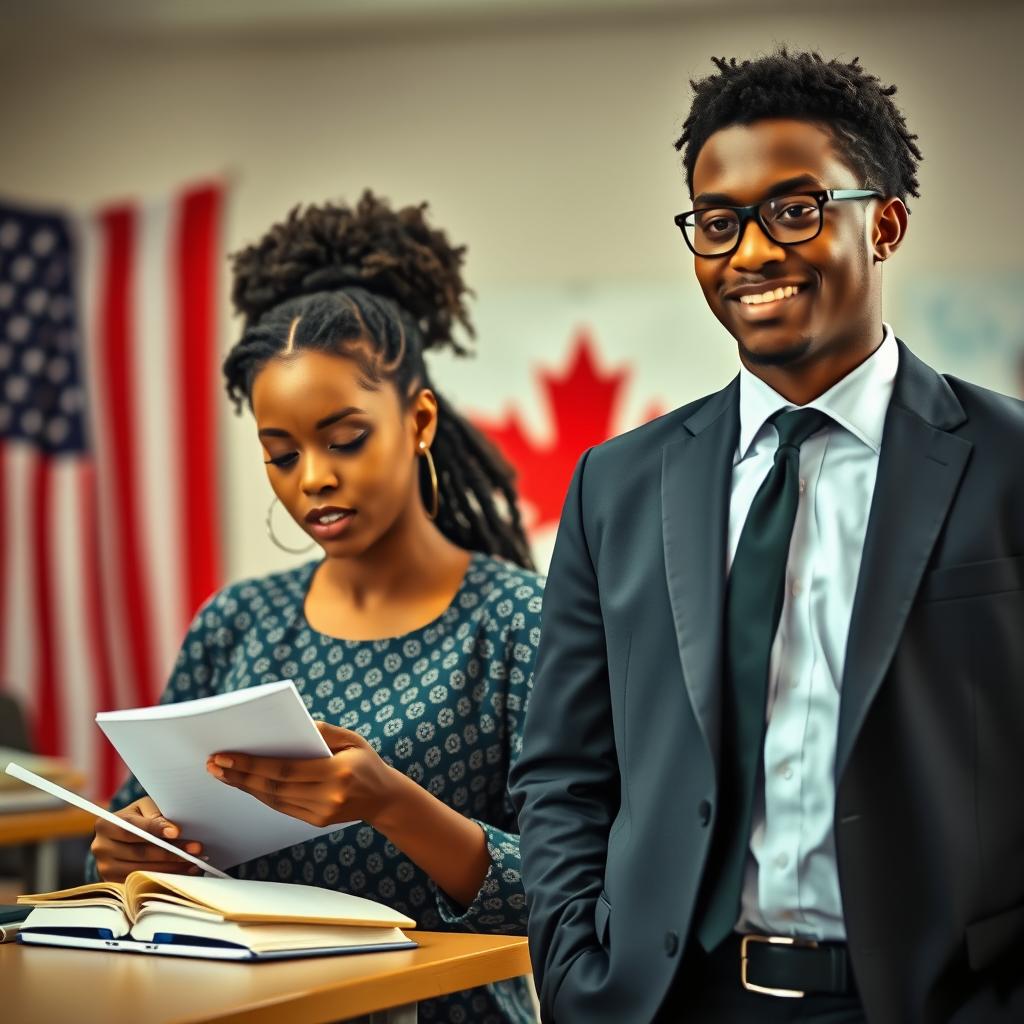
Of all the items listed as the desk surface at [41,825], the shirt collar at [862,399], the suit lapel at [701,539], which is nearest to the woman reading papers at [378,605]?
the suit lapel at [701,539]

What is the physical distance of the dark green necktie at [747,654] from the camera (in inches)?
50.9

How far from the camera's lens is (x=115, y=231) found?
17.7 ft

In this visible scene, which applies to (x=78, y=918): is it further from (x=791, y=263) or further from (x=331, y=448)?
(x=791, y=263)

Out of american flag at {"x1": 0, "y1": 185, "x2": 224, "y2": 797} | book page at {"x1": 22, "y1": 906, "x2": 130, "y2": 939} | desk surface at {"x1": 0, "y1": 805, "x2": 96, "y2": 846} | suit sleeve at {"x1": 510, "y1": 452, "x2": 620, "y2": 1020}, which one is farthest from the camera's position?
american flag at {"x1": 0, "y1": 185, "x2": 224, "y2": 797}

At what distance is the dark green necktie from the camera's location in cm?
129

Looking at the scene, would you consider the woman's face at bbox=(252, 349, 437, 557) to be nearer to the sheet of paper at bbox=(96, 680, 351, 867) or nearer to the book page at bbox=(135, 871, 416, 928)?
the sheet of paper at bbox=(96, 680, 351, 867)

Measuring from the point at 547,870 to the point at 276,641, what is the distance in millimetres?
828

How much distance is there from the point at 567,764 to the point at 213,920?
407mm

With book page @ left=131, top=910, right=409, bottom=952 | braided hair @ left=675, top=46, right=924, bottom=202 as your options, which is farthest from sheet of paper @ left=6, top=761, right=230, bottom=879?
braided hair @ left=675, top=46, right=924, bottom=202

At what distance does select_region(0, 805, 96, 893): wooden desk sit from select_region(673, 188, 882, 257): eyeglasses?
6.83ft

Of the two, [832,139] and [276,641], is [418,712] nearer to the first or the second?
[276,641]

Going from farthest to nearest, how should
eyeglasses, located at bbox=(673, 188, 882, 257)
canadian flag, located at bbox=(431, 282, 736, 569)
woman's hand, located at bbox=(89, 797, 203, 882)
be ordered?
canadian flag, located at bbox=(431, 282, 736, 569)
woman's hand, located at bbox=(89, 797, 203, 882)
eyeglasses, located at bbox=(673, 188, 882, 257)

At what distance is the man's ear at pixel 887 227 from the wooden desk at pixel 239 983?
2.78 ft

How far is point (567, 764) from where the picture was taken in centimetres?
154
